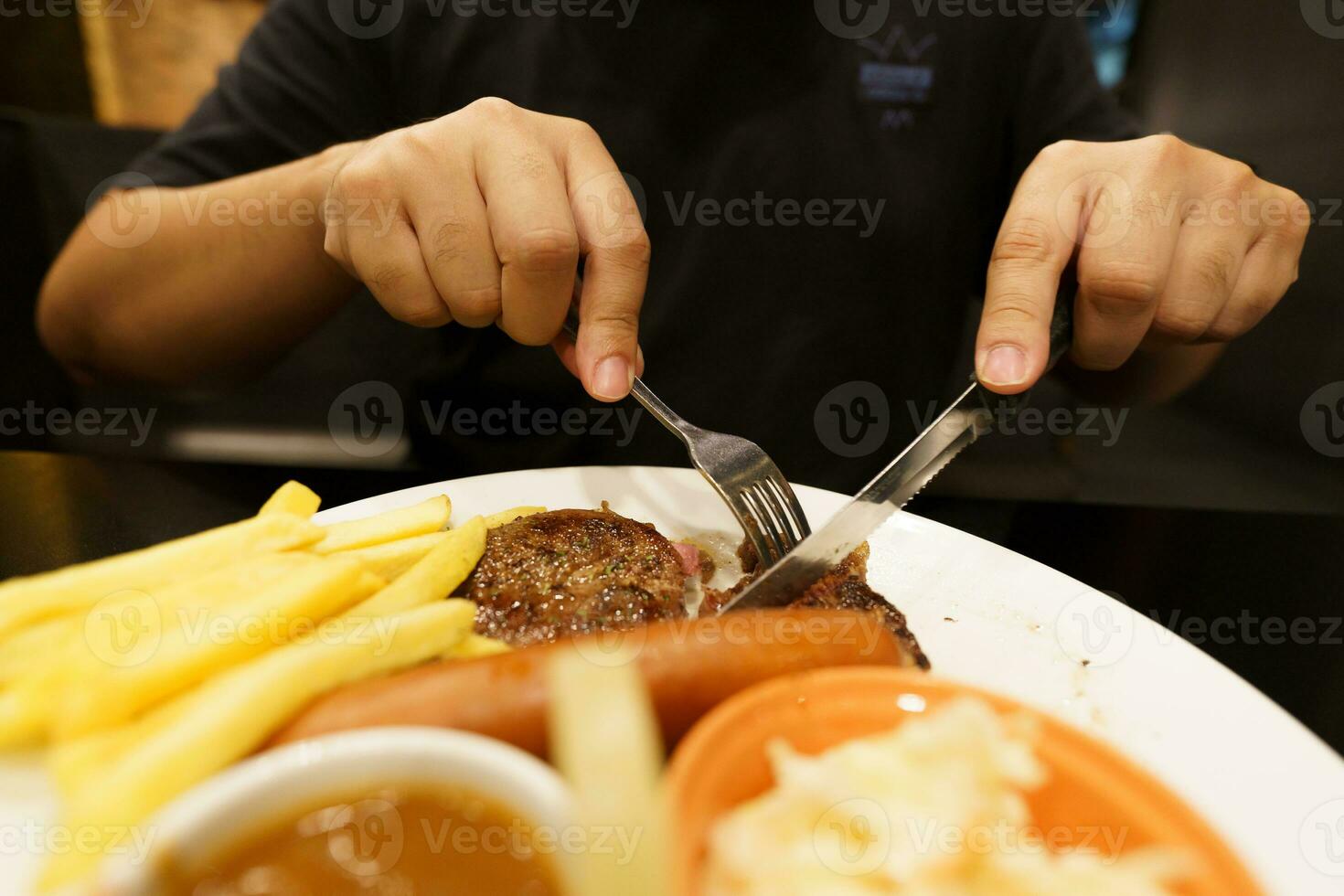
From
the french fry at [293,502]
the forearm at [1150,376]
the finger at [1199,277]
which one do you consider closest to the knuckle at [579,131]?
the french fry at [293,502]

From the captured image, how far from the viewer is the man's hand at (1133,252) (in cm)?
160

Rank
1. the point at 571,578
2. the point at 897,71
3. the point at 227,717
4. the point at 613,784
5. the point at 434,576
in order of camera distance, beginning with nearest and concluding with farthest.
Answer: the point at 613,784, the point at 227,717, the point at 434,576, the point at 571,578, the point at 897,71

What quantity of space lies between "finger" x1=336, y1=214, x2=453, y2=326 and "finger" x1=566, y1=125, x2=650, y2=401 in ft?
1.12

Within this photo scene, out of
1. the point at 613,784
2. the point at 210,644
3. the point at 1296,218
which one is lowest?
the point at 210,644

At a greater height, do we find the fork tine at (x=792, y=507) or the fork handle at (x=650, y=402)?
the fork handle at (x=650, y=402)

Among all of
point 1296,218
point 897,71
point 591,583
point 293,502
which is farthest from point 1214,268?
point 293,502

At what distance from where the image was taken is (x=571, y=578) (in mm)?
1476

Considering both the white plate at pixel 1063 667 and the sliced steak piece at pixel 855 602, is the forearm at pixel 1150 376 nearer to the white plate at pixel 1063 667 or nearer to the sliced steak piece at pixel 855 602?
the white plate at pixel 1063 667

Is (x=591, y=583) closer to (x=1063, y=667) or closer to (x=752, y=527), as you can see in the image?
(x=752, y=527)

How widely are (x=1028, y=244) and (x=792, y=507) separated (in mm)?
727

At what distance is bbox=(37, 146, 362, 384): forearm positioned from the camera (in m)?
2.32

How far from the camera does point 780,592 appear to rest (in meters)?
1.44

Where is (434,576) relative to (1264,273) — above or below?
below

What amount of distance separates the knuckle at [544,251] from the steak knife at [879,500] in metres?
0.73
